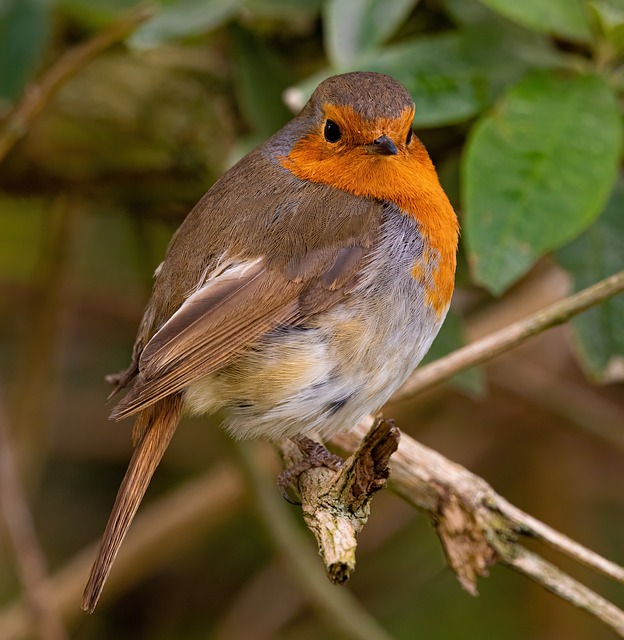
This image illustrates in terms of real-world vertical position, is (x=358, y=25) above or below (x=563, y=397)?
above

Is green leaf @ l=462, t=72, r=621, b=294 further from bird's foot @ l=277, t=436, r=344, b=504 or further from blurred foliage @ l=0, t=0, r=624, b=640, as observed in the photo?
bird's foot @ l=277, t=436, r=344, b=504

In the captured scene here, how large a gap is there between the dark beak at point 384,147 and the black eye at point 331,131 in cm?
15

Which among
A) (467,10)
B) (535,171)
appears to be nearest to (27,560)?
(535,171)

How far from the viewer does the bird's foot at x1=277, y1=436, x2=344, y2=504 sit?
8.79 feet

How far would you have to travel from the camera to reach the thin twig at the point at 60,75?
3.38 metres

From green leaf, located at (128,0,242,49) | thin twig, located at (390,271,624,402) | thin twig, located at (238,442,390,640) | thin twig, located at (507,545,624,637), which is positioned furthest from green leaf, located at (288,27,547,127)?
thin twig, located at (238,442,390,640)

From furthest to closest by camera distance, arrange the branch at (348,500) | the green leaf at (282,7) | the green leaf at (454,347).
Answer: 1. the green leaf at (282,7)
2. the green leaf at (454,347)
3. the branch at (348,500)

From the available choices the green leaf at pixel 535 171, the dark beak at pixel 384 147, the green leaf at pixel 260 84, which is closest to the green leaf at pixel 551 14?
the green leaf at pixel 535 171

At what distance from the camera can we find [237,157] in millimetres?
3348

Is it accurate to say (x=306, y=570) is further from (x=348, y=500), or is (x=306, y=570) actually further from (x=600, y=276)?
(x=348, y=500)

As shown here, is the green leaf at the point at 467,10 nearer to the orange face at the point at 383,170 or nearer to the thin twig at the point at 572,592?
the orange face at the point at 383,170

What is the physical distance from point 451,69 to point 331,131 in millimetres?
403

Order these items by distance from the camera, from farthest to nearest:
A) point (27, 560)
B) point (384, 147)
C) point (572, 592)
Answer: point (27, 560) → point (384, 147) → point (572, 592)

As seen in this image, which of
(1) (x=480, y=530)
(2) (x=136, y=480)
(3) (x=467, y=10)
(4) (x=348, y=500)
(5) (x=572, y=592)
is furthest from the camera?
(3) (x=467, y=10)
